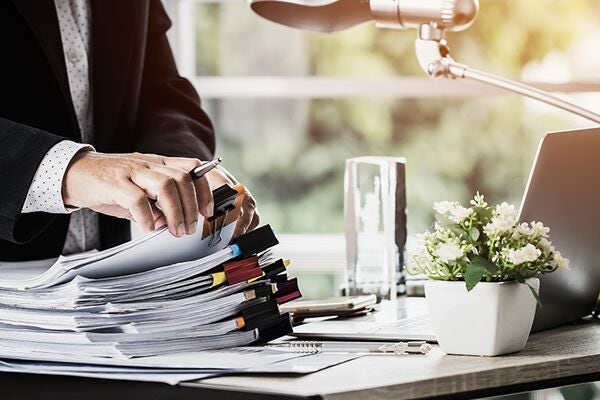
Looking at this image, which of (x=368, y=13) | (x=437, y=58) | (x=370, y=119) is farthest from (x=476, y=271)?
(x=370, y=119)

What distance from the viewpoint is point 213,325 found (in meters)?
1.13

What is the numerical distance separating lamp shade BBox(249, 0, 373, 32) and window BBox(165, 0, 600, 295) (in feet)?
5.71

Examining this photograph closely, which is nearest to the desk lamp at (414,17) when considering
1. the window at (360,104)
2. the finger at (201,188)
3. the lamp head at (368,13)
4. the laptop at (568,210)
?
Answer: the lamp head at (368,13)

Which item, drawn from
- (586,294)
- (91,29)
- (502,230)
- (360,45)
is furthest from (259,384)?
(360,45)

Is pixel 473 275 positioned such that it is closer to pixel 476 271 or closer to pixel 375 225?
pixel 476 271

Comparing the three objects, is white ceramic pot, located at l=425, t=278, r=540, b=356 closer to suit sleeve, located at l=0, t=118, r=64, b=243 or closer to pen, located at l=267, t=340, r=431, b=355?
pen, located at l=267, t=340, r=431, b=355

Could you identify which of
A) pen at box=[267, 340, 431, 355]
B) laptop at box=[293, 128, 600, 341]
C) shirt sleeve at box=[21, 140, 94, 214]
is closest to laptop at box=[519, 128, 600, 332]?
laptop at box=[293, 128, 600, 341]

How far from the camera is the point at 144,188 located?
1.07 metres

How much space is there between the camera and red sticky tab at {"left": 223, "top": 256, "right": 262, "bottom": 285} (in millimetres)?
1137

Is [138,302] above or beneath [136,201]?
beneath

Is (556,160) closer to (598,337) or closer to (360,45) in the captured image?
(598,337)

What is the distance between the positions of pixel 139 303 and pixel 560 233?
21.7 inches

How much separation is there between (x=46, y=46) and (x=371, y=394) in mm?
856

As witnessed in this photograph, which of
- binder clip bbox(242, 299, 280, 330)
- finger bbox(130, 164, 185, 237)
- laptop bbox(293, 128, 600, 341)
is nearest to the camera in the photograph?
finger bbox(130, 164, 185, 237)
